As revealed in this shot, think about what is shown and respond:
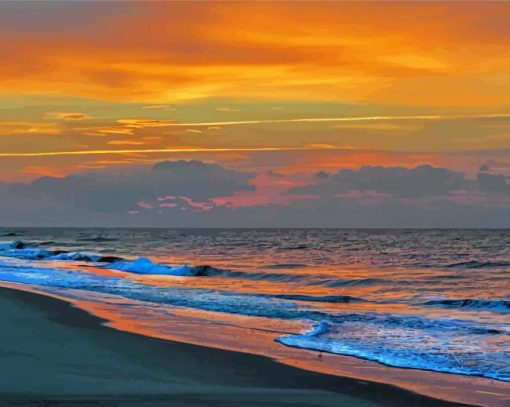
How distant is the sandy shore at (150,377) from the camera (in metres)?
8.27

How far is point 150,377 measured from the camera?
939 cm

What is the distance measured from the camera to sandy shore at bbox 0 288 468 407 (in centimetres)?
827

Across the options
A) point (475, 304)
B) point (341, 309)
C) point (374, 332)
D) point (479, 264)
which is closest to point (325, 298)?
point (341, 309)

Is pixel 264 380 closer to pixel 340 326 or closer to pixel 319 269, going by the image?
pixel 340 326

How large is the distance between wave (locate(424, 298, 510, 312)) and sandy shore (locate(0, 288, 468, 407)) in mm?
11025

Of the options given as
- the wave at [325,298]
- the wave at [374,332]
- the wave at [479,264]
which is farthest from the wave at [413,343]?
the wave at [479,264]

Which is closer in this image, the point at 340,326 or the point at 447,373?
the point at 447,373

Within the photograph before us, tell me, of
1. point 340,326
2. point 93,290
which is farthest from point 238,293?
point 340,326

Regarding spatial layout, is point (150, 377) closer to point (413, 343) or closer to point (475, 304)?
point (413, 343)

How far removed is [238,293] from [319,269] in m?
15.5

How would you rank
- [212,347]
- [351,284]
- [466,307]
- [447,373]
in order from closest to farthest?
Answer: 1. [447,373]
2. [212,347]
3. [466,307]
4. [351,284]

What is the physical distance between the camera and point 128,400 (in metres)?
8.03

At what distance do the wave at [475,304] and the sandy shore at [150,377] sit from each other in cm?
1102

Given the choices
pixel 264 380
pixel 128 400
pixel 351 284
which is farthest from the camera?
pixel 351 284
